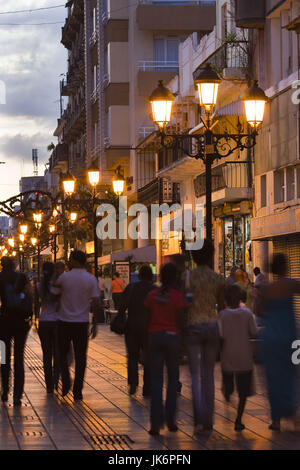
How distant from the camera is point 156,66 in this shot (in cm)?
5631

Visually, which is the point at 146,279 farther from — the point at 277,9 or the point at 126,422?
the point at 277,9

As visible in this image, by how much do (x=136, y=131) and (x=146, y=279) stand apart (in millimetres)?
41561

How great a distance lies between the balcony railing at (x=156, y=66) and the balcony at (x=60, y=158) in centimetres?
3442

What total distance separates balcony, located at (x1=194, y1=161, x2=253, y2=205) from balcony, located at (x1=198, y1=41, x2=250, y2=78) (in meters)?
2.82

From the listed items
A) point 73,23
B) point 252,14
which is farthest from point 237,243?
point 73,23

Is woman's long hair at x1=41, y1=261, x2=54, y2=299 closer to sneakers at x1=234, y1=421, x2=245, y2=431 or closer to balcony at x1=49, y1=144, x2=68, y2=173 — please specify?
sneakers at x1=234, y1=421, x2=245, y2=431

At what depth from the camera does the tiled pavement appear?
10.6 m

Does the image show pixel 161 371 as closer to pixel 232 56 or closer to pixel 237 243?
pixel 232 56

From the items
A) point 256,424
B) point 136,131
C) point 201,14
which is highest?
point 201,14

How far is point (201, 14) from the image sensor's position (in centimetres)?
5531

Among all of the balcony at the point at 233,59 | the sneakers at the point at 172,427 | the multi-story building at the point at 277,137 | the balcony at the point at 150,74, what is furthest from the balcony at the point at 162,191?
the sneakers at the point at 172,427

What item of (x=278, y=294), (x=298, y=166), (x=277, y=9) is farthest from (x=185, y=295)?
(x=277, y=9)

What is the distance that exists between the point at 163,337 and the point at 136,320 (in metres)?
3.85
